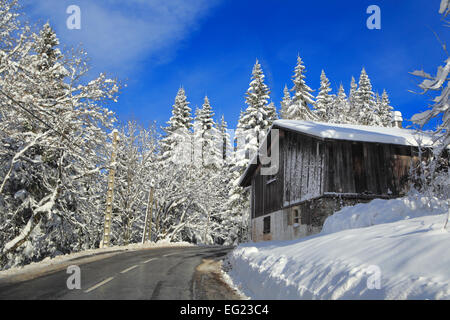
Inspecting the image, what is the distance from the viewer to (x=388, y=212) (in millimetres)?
9578

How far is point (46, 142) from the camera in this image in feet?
52.1

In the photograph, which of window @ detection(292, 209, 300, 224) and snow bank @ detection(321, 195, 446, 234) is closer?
snow bank @ detection(321, 195, 446, 234)

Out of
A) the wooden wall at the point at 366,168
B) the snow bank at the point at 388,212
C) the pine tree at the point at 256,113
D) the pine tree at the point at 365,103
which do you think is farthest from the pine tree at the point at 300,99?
the snow bank at the point at 388,212

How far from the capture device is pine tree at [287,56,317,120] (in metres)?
38.1

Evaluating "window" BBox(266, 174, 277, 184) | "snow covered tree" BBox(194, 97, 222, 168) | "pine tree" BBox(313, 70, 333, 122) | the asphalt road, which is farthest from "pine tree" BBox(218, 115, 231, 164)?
the asphalt road

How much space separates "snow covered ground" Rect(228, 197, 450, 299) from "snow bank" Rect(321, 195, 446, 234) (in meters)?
0.03

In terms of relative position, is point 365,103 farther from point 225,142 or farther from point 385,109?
point 225,142

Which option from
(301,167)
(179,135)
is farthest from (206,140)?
(301,167)

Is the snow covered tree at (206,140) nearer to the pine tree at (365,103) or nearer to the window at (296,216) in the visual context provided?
the pine tree at (365,103)

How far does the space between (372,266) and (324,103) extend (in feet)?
151

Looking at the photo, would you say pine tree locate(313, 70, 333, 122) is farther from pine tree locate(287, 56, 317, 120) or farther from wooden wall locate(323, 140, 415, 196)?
wooden wall locate(323, 140, 415, 196)
